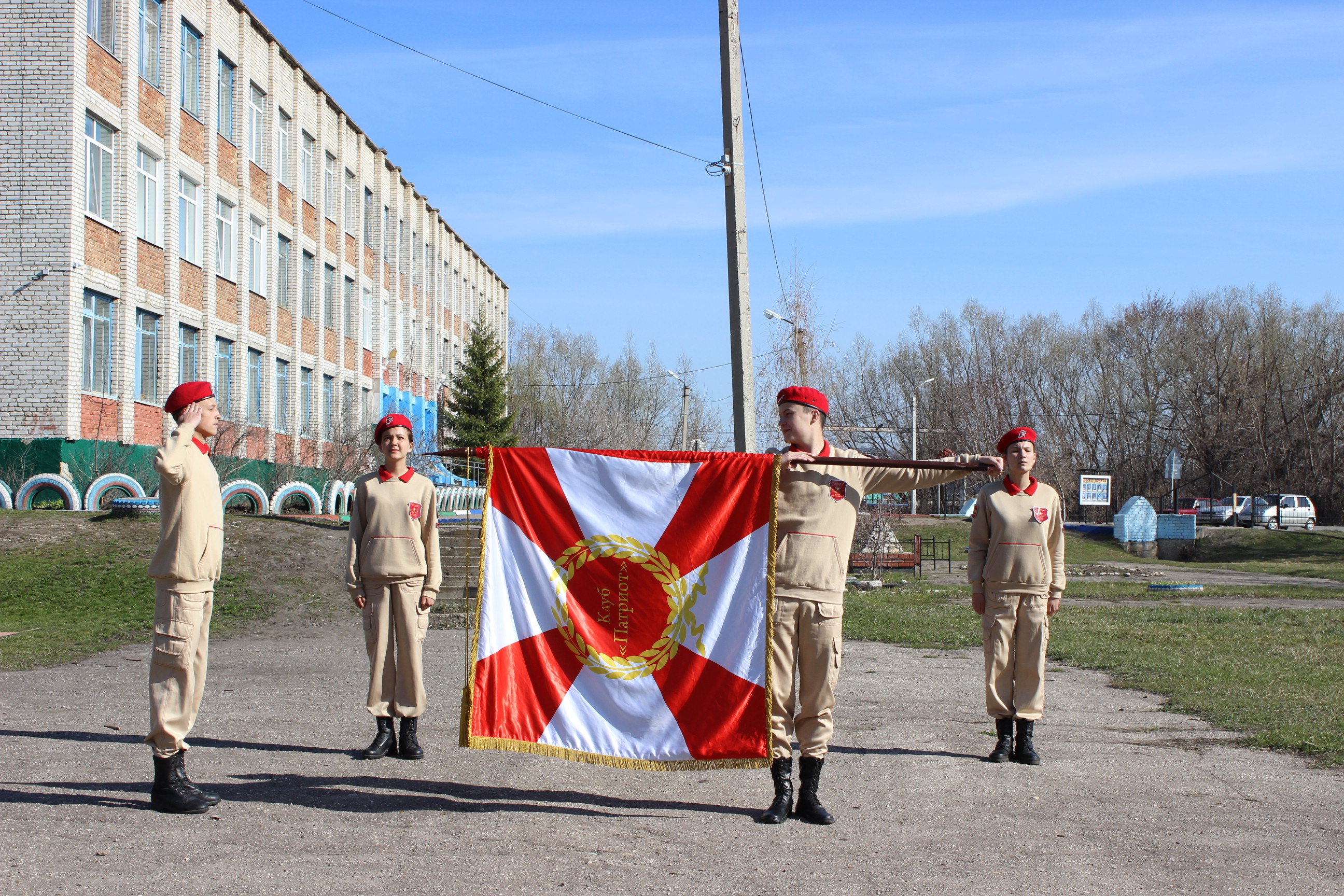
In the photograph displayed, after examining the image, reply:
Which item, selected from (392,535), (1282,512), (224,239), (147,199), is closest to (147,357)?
(147,199)

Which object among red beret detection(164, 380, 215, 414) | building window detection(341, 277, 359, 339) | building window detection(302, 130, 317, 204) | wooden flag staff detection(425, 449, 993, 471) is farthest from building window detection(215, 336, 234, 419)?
wooden flag staff detection(425, 449, 993, 471)

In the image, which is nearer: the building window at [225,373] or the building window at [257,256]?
the building window at [225,373]

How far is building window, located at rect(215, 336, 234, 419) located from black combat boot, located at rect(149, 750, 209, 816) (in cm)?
2445

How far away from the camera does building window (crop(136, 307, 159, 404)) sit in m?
24.9

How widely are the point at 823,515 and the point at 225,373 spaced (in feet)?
89.3

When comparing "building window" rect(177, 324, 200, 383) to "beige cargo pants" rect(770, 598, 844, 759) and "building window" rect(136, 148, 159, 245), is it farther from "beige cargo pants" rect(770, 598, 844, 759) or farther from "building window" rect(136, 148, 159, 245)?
"beige cargo pants" rect(770, 598, 844, 759)

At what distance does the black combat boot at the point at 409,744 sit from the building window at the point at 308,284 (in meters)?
31.6

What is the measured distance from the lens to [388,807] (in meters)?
5.52

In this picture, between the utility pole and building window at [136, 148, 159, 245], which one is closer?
the utility pole

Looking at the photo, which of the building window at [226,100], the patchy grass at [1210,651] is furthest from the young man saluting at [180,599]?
the building window at [226,100]

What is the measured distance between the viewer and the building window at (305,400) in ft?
115

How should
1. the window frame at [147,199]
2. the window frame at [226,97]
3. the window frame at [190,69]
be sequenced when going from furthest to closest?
the window frame at [226,97] → the window frame at [190,69] → the window frame at [147,199]

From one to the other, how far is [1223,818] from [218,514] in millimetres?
5364

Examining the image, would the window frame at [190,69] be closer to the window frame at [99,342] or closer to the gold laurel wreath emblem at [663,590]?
the window frame at [99,342]
